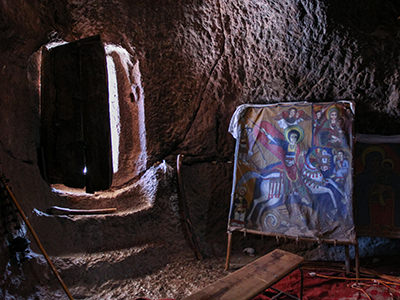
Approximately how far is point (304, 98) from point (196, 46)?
1513mm

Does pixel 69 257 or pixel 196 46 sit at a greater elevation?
pixel 196 46

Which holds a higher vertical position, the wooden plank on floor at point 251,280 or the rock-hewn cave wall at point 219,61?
the rock-hewn cave wall at point 219,61

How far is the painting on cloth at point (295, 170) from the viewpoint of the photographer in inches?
115

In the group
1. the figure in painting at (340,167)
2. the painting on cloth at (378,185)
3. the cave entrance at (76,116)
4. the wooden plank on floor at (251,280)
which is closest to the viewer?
the wooden plank on floor at (251,280)

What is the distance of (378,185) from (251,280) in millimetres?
1974

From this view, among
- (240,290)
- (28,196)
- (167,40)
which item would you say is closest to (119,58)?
(167,40)

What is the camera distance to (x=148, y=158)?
384 centimetres

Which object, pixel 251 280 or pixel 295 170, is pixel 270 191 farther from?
pixel 251 280

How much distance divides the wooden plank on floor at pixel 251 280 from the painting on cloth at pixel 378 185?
4.10 feet

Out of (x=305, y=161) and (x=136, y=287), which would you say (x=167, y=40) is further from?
(x=136, y=287)

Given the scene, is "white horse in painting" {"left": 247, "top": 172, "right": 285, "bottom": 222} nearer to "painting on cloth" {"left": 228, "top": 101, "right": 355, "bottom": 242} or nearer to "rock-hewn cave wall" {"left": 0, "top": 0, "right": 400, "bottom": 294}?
"painting on cloth" {"left": 228, "top": 101, "right": 355, "bottom": 242}

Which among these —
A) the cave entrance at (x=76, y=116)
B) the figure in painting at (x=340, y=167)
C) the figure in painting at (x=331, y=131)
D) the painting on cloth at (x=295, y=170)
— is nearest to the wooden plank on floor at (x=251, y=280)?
the painting on cloth at (x=295, y=170)

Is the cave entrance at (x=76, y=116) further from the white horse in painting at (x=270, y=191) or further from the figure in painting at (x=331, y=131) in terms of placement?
the figure in painting at (x=331, y=131)

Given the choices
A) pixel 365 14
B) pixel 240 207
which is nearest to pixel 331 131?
pixel 240 207
